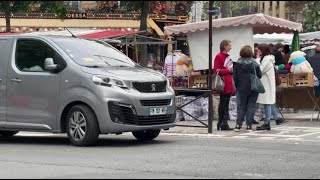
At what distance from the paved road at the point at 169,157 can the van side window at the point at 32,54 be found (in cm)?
139

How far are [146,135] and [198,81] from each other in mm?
4454

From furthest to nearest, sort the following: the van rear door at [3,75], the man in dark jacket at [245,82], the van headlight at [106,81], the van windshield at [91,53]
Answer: the man in dark jacket at [245,82]
the van rear door at [3,75]
the van windshield at [91,53]
the van headlight at [106,81]

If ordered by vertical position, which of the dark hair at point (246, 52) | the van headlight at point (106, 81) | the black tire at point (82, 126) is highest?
the dark hair at point (246, 52)

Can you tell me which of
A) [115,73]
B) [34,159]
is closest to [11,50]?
[115,73]

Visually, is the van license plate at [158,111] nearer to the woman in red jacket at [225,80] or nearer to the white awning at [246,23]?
the woman in red jacket at [225,80]

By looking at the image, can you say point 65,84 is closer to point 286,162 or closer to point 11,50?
point 11,50

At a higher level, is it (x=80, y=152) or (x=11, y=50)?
(x=11, y=50)

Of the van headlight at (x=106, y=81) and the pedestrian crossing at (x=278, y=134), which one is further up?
the van headlight at (x=106, y=81)

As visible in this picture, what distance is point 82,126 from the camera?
1055cm

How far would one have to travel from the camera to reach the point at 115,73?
10.5m

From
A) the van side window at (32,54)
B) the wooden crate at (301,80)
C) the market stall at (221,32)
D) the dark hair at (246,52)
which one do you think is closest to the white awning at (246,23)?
the market stall at (221,32)

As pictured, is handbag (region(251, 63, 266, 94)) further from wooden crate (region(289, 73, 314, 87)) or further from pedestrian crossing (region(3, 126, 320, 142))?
wooden crate (region(289, 73, 314, 87))

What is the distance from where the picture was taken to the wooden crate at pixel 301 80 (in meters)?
14.9

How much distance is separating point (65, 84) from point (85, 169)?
2735 mm
